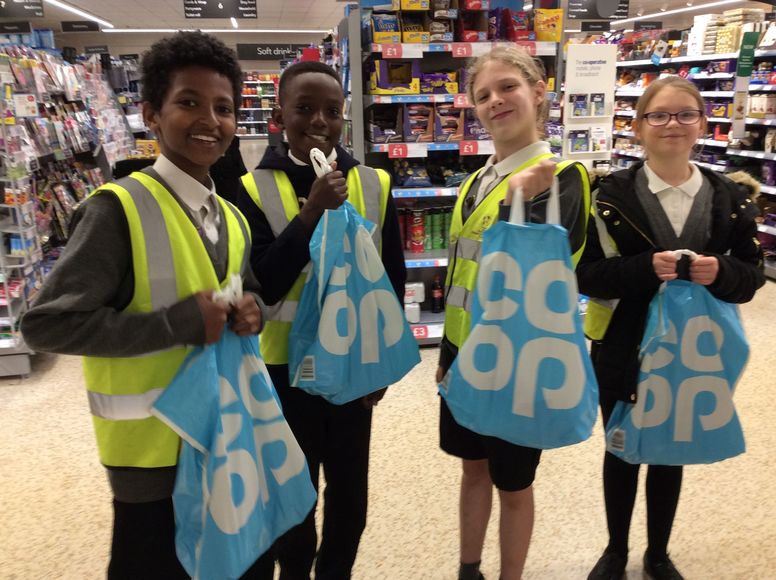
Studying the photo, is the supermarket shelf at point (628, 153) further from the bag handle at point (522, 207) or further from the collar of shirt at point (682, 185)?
the bag handle at point (522, 207)

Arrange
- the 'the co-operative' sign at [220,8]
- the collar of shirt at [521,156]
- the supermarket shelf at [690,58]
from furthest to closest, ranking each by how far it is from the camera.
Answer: the 'the co-operative' sign at [220,8] → the supermarket shelf at [690,58] → the collar of shirt at [521,156]

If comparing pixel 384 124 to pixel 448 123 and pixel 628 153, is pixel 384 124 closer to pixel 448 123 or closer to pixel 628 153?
pixel 448 123

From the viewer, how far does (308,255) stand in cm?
151

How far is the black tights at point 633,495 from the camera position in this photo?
191 cm

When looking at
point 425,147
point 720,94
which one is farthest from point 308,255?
point 720,94

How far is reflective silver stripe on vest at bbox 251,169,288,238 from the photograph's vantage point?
1.58m

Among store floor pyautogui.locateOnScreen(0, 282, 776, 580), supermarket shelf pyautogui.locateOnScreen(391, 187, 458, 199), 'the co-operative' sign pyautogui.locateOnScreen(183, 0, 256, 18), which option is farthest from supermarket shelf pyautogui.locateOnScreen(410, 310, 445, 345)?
'the co-operative' sign pyautogui.locateOnScreen(183, 0, 256, 18)

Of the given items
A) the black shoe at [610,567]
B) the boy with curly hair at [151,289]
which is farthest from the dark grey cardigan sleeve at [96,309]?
the black shoe at [610,567]

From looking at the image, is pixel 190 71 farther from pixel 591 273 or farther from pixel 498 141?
Answer: pixel 591 273

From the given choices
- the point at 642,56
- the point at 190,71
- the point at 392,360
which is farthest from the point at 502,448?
the point at 642,56

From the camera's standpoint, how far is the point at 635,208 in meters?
1.71

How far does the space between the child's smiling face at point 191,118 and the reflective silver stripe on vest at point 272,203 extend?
33 cm

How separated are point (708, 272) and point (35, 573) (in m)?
2.50

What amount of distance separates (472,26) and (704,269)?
2785 mm
